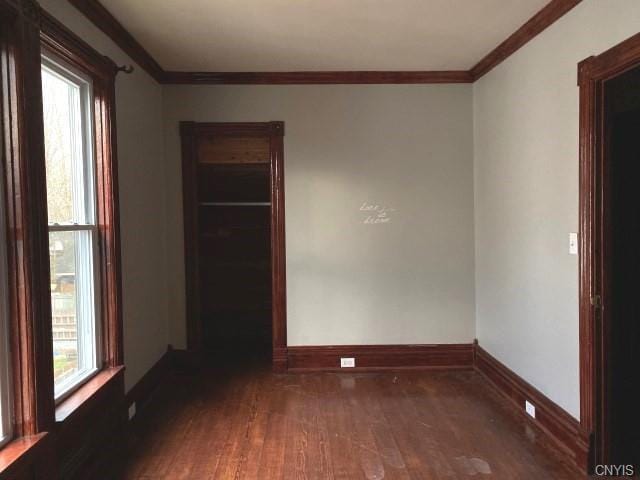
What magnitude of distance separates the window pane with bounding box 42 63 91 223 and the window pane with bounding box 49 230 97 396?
14 cm

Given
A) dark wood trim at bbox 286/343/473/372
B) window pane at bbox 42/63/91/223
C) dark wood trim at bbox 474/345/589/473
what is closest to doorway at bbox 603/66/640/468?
dark wood trim at bbox 474/345/589/473

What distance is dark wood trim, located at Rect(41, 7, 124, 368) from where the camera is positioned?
288cm

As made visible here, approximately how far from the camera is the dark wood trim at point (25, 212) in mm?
1955

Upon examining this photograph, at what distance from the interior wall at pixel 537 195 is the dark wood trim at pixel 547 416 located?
2.8 inches

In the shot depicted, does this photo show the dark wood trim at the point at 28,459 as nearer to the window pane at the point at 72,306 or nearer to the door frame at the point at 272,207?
the window pane at the point at 72,306

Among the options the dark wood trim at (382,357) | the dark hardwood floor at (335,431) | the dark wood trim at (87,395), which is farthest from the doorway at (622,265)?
the dark wood trim at (87,395)

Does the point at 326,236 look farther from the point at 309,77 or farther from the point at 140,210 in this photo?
the point at 140,210

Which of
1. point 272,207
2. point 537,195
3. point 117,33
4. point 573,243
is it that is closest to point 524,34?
point 537,195

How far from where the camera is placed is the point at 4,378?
1980mm

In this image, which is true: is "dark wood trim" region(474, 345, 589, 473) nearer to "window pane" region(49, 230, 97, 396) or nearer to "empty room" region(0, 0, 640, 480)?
"empty room" region(0, 0, 640, 480)

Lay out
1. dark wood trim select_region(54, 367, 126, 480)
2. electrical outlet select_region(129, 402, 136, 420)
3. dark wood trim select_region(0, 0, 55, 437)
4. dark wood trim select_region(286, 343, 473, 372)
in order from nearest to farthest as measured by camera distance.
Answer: dark wood trim select_region(0, 0, 55, 437) < dark wood trim select_region(54, 367, 126, 480) < electrical outlet select_region(129, 402, 136, 420) < dark wood trim select_region(286, 343, 473, 372)

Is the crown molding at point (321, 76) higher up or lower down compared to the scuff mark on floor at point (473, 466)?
higher up

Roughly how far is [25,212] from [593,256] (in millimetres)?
2834

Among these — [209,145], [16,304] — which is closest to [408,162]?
[209,145]
